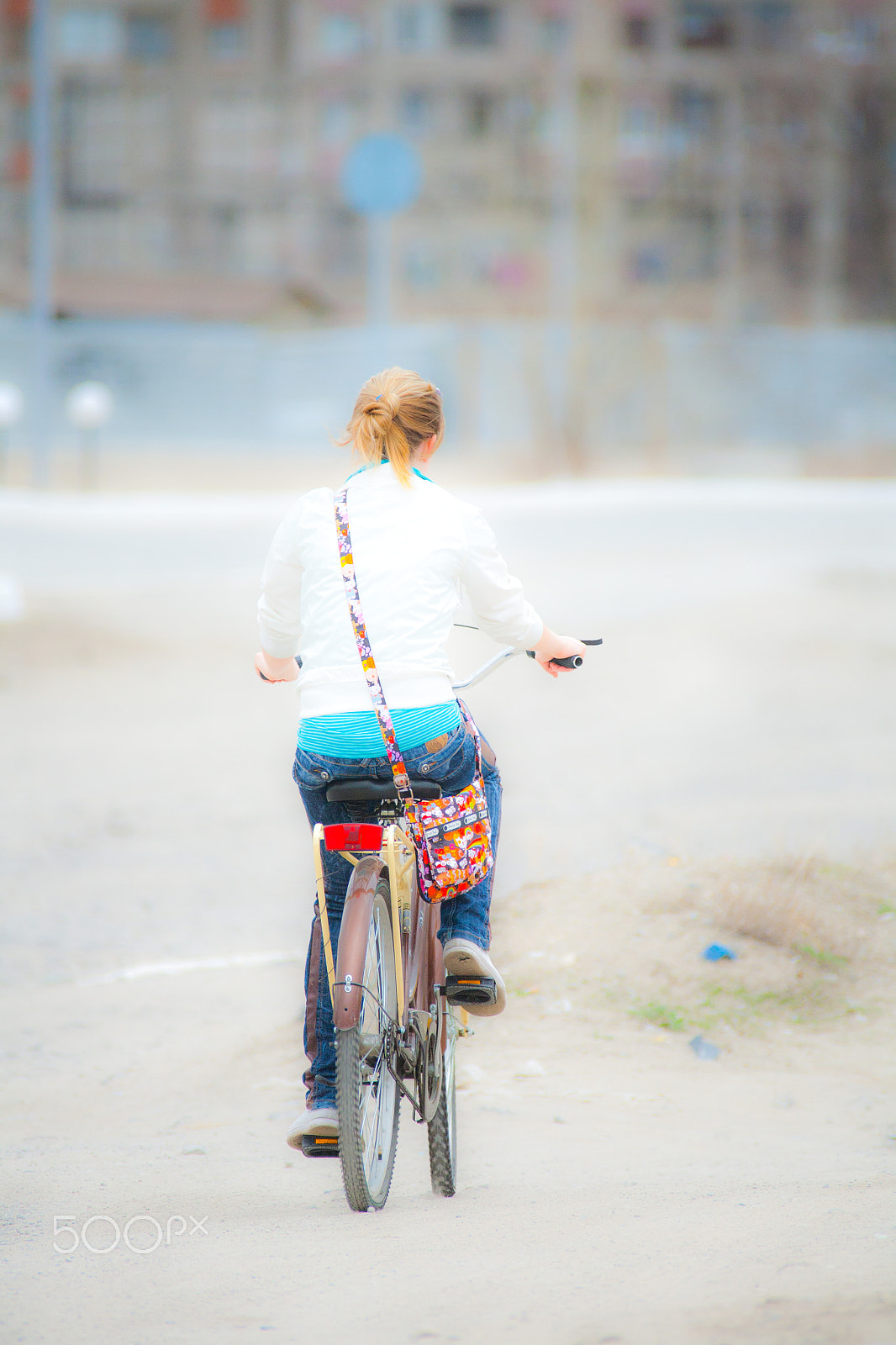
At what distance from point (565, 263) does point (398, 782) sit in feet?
87.5

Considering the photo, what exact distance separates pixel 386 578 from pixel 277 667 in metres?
0.44

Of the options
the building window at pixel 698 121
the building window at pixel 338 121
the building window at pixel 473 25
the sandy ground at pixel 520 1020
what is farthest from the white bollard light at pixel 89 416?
the building window at pixel 698 121

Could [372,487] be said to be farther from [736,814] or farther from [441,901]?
[736,814]

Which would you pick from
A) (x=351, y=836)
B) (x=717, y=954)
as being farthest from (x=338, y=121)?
(x=351, y=836)

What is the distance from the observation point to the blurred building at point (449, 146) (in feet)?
172

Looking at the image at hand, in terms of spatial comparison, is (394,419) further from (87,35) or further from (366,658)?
(87,35)

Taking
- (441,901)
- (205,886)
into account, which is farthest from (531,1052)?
(205,886)

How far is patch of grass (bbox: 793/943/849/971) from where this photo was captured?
479 cm

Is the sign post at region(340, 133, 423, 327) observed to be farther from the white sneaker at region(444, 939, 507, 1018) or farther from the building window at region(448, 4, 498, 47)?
the building window at region(448, 4, 498, 47)

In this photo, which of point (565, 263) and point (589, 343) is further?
point (565, 263)

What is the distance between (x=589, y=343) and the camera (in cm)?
2333

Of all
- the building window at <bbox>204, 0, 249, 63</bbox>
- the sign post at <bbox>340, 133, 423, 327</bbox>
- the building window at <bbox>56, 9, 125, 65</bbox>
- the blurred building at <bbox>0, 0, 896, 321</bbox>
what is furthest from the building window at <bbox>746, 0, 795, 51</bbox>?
the sign post at <bbox>340, 133, 423, 327</bbox>

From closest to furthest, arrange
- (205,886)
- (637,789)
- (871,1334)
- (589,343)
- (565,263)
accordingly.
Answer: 1. (871,1334)
2. (205,886)
3. (637,789)
4. (589,343)
5. (565,263)

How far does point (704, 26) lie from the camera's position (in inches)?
2099
